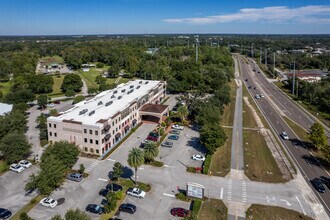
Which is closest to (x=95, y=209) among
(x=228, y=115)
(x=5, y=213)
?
(x=5, y=213)

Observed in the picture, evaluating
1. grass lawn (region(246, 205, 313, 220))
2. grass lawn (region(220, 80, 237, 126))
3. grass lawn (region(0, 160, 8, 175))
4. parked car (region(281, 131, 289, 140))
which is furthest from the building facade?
parked car (region(281, 131, 289, 140))

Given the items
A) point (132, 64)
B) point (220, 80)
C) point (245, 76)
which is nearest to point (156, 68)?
point (132, 64)

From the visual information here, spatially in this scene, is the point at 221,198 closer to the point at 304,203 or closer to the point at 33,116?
the point at 304,203

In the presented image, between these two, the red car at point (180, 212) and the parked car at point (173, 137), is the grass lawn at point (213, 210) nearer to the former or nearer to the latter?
the red car at point (180, 212)

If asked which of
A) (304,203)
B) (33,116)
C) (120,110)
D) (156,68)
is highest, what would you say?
(156,68)

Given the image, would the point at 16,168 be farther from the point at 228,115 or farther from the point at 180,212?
the point at 228,115
